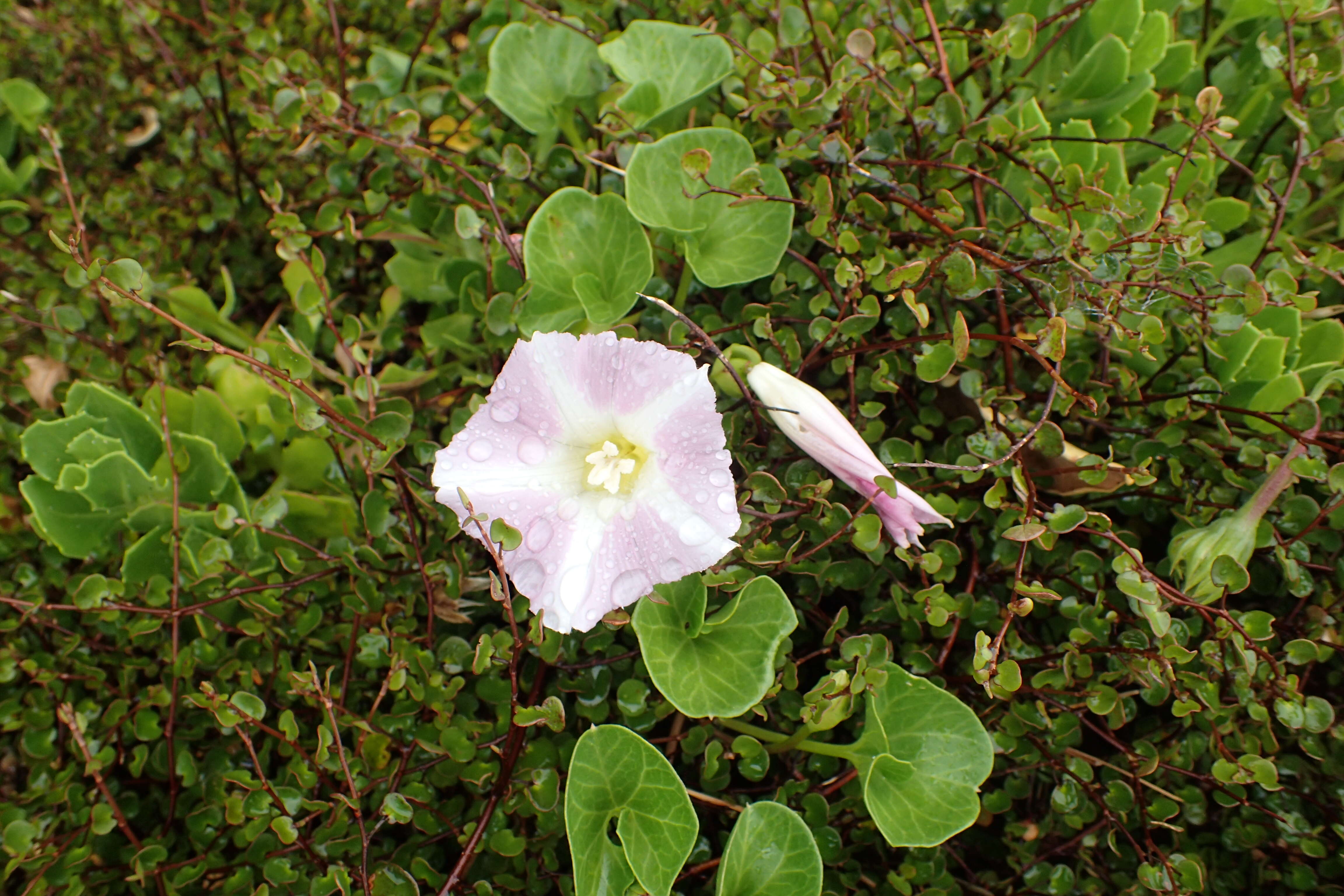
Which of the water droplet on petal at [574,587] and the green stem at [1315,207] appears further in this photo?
the green stem at [1315,207]

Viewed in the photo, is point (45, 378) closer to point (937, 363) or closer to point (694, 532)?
point (694, 532)

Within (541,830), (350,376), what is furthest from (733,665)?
(350,376)

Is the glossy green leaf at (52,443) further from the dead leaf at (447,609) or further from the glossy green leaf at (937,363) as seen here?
the glossy green leaf at (937,363)

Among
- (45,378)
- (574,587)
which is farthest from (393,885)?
(45,378)

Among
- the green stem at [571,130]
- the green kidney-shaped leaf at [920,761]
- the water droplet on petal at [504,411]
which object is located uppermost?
the green stem at [571,130]

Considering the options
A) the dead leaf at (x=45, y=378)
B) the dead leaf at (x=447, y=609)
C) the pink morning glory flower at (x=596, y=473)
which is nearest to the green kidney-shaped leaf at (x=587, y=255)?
the pink morning glory flower at (x=596, y=473)

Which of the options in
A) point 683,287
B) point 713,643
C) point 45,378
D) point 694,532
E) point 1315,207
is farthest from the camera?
point 45,378

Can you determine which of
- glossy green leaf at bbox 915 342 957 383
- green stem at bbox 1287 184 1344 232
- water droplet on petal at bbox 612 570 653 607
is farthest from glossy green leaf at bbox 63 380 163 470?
green stem at bbox 1287 184 1344 232
